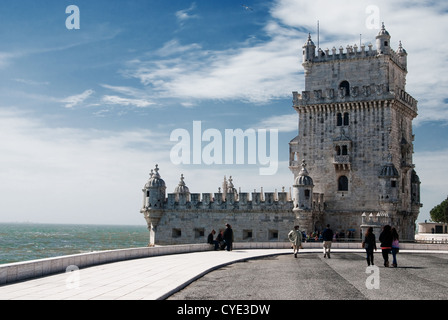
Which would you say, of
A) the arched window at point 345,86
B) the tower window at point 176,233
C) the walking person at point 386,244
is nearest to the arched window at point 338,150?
the arched window at point 345,86

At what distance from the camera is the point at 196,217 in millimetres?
50969

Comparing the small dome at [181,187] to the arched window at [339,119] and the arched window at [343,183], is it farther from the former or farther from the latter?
the arched window at [339,119]

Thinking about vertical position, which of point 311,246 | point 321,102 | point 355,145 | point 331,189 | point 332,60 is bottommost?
point 311,246

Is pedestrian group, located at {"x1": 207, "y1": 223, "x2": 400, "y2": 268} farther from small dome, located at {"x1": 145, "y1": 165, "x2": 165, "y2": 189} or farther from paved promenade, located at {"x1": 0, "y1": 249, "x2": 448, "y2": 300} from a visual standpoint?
small dome, located at {"x1": 145, "y1": 165, "x2": 165, "y2": 189}

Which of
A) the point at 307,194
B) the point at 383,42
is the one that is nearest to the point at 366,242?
the point at 307,194

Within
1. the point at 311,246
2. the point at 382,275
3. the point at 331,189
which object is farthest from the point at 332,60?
the point at 382,275

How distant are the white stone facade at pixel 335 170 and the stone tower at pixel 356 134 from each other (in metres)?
0.09
